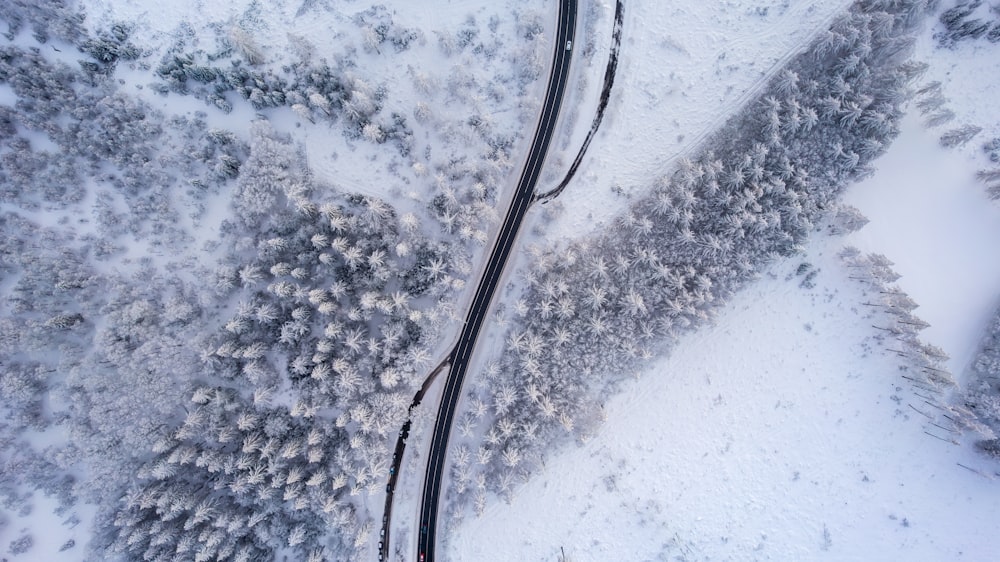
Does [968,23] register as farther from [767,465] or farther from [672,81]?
[767,465]

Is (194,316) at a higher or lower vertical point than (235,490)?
higher

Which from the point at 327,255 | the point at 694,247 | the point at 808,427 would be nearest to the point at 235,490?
the point at 327,255

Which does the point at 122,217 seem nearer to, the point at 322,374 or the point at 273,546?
the point at 322,374

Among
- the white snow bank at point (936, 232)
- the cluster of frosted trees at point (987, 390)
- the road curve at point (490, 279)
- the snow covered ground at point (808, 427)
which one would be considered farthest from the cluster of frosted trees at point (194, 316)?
the cluster of frosted trees at point (987, 390)

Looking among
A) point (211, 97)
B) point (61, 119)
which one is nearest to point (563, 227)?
point (211, 97)

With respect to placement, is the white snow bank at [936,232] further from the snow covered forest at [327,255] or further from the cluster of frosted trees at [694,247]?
the cluster of frosted trees at [694,247]
